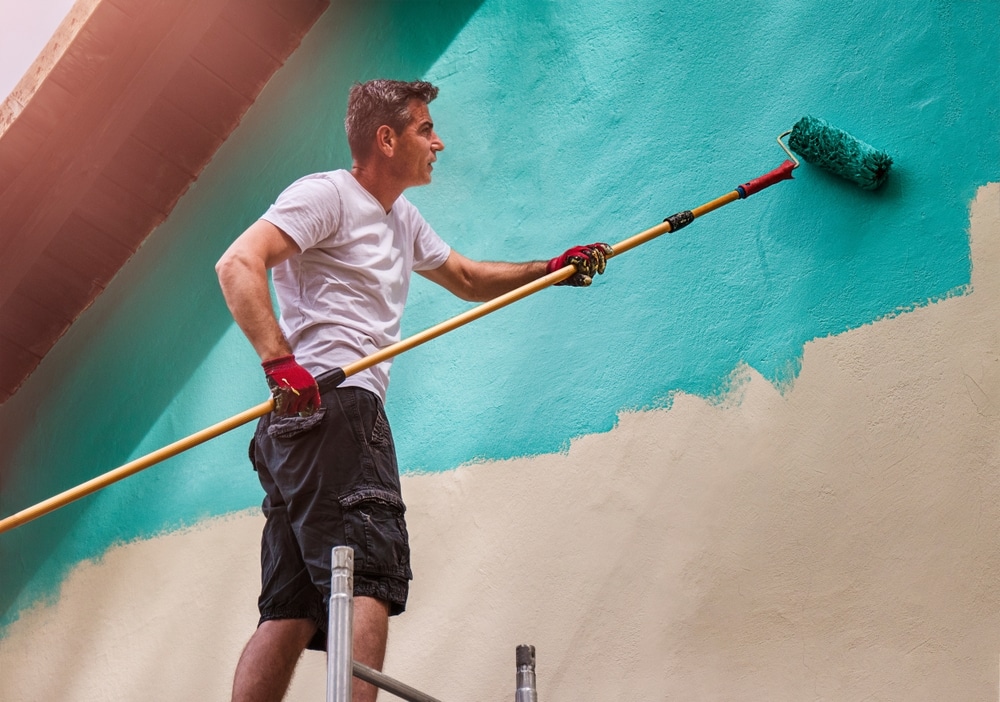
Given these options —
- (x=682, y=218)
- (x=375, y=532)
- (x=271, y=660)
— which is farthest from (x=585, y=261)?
(x=271, y=660)

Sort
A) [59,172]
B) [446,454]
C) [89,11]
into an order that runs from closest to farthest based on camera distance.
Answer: [446,454] → [89,11] → [59,172]

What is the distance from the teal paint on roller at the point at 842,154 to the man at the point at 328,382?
0.45 m

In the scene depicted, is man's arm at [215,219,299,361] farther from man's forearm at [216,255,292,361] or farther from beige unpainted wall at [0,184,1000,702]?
beige unpainted wall at [0,184,1000,702]

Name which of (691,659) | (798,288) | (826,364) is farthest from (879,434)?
(691,659)

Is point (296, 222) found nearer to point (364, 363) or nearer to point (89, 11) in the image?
point (364, 363)

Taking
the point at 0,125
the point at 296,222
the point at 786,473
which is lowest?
the point at 786,473

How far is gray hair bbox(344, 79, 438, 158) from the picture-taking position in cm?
236

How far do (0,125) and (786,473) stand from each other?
2195mm

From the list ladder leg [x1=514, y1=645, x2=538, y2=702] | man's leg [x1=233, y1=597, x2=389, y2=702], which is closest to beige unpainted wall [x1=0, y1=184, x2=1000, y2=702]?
ladder leg [x1=514, y1=645, x2=538, y2=702]

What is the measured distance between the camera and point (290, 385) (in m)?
1.92

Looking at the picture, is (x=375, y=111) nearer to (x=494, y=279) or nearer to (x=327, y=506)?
(x=494, y=279)

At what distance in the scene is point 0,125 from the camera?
3.07 metres

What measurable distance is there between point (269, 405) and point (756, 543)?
914 mm

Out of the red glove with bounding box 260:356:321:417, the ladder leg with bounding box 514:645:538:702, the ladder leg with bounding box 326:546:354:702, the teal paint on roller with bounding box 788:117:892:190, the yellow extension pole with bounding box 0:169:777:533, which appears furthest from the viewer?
the teal paint on roller with bounding box 788:117:892:190
